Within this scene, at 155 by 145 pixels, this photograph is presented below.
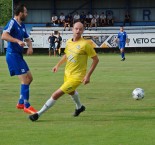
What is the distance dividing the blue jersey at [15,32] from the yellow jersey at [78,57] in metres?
1.46

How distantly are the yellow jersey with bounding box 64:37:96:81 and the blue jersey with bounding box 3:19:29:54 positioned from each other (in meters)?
1.46

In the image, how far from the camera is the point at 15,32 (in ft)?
41.8

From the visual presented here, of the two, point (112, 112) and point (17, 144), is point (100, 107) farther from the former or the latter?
point (17, 144)

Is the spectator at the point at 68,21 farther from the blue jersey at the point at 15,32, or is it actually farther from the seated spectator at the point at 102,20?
the blue jersey at the point at 15,32

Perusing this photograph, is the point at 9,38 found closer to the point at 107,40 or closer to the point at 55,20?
the point at 107,40

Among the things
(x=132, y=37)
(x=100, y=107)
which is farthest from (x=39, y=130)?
(x=132, y=37)

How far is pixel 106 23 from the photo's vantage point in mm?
60500

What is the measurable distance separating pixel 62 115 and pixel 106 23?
4848cm

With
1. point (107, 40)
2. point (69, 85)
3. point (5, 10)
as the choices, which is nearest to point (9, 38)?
point (69, 85)

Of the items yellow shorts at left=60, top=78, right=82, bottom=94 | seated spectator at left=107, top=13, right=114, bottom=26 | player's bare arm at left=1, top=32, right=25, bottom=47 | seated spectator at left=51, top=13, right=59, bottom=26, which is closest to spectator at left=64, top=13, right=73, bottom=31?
seated spectator at left=51, top=13, right=59, bottom=26

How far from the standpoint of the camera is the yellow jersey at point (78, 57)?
1185cm

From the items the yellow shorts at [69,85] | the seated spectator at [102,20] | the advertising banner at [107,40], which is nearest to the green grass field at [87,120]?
the yellow shorts at [69,85]

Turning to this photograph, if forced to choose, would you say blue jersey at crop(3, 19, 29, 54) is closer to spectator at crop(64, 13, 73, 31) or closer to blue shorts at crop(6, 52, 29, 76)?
blue shorts at crop(6, 52, 29, 76)

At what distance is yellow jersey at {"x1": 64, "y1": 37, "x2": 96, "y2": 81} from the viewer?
11.9 m
